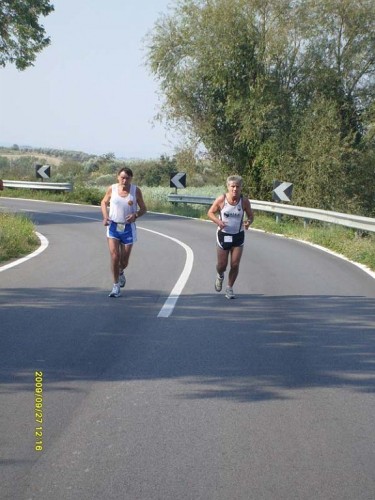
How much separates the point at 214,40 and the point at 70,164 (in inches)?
1584

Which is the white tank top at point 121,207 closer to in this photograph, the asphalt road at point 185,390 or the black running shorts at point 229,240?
the asphalt road at point 185,390

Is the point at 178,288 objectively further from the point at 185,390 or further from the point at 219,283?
the point at 185,390

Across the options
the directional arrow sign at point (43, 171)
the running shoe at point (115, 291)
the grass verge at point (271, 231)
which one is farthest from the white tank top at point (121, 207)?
the directional arrow sign at point (43, 171)

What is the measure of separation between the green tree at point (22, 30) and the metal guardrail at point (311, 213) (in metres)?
9.12

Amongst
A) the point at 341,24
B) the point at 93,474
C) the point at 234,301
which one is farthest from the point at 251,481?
the point at 341,24

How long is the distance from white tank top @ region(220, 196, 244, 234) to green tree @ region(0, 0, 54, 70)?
26568 mm

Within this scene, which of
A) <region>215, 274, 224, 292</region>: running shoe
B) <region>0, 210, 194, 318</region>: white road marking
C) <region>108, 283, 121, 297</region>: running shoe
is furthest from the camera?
<region>215, 274, 224, 292</region>: running shoe

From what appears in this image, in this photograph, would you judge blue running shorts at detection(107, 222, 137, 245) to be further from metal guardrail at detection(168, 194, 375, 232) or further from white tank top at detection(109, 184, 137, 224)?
metal guardrail at detection(168, 194, 375, 232)

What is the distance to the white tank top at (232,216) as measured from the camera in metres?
11.8

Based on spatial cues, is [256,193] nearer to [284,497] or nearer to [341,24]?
[341,24]

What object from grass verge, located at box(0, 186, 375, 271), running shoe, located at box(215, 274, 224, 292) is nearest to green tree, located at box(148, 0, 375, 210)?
grass verge, located at box(0, 186, 375, 271)

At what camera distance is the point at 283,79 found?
39.6 metres

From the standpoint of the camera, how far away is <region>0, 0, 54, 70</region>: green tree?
35781 mm
